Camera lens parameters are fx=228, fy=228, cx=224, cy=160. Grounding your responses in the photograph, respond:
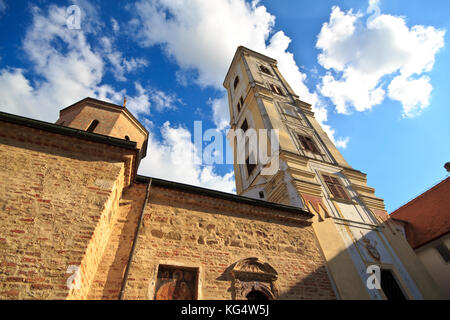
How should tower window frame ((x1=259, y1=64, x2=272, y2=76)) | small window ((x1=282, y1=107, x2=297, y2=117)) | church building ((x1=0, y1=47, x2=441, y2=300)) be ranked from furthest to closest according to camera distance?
1. tower window frame ((x1=259, y1=64, x2=272, y2=76))
2. small window ((x1=282, y1=107, x2=297, y2=117))
3. church building ((x1=0, y1=47, x2=441, y2=300))

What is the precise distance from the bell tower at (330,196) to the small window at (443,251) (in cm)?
418

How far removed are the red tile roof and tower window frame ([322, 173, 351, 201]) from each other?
6.32 m

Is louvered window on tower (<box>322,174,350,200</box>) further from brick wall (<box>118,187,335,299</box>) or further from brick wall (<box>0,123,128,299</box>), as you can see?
brick wall (<box>0,123,128,299</box>)

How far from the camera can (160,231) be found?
20.7 feet

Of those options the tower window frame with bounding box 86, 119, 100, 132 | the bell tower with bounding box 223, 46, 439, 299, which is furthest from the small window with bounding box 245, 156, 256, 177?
the tower window frame with bounding box 86, 119, 100, 132

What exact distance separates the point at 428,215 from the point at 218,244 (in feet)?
48.6

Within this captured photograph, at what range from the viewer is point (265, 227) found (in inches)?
307

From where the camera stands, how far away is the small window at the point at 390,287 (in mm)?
8133

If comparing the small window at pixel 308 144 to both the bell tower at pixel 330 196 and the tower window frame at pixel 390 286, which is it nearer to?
the bell tower at pixel 330 196

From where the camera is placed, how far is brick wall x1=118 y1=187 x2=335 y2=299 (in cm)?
579

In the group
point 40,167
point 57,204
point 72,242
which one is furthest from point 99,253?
point 40,167

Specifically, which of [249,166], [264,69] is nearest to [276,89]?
[264,69]

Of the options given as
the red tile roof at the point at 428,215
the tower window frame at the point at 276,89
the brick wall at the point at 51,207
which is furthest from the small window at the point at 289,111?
the brick wall at the point at 51,207
